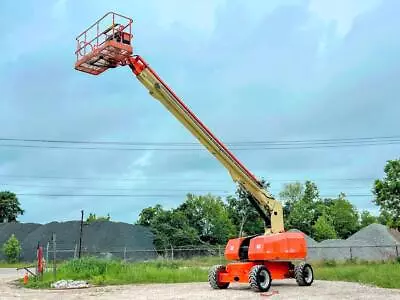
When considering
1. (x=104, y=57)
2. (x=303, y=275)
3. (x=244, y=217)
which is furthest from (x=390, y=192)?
(x=244, y=217)

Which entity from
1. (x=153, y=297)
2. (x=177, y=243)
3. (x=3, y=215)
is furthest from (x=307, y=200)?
(x=153, y=297)

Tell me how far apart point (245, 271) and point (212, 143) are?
185 inches

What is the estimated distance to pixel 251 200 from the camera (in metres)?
20.4

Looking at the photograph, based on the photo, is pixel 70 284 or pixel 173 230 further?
pixel 173 230

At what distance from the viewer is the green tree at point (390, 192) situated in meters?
32.3

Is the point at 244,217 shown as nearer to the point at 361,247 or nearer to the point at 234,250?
the point at 361,247

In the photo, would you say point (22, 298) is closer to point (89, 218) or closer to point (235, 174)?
point (235, 174)

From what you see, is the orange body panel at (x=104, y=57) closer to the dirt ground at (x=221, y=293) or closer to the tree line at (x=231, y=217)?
the dirt ground at (x=221, y=293)

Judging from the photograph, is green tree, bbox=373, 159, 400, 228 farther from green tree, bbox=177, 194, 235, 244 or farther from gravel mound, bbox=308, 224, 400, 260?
green tree, bbox=177, 194, 235, 244

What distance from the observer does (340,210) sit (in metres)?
84.6

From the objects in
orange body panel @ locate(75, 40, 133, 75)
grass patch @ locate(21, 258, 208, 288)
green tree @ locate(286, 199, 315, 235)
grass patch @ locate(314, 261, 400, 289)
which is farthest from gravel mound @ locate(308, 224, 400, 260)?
orange body panel @ locate(75, 40, 133, 75)

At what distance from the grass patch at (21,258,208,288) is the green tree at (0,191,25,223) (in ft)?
241

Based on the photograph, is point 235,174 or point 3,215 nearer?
point 235,174

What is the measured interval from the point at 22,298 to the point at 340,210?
7257cm
